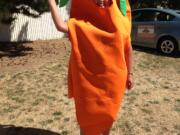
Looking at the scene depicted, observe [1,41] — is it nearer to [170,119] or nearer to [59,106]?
[59,106]

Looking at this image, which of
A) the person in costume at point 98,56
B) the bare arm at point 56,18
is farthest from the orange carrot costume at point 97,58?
the bare arm at point 56,18

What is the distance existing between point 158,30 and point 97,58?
9052mm

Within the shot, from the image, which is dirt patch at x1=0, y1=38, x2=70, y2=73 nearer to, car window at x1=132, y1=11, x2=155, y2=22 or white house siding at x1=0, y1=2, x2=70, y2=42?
white house siding at x1=0, y1=2, x2=70, y2=42

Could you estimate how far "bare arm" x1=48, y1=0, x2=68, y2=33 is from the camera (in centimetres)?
330

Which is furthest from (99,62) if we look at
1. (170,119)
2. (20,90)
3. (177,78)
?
(177,78)

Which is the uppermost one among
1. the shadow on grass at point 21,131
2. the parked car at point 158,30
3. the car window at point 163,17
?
the car window at point 163,17

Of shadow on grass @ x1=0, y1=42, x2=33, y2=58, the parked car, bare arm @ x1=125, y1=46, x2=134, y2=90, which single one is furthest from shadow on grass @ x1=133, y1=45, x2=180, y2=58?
bare arm @ x1=125, y1=46, x2=134, y2=90

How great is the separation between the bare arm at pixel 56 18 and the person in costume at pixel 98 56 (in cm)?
14

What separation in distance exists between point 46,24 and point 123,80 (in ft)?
31.7

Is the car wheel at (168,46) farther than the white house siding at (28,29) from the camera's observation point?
No

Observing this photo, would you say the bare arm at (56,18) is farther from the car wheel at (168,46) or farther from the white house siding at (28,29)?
the car wheel at (168,46)

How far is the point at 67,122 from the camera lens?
618 cm

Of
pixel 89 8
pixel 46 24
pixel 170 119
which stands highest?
pixel 89 8

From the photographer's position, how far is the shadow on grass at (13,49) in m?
10.8
